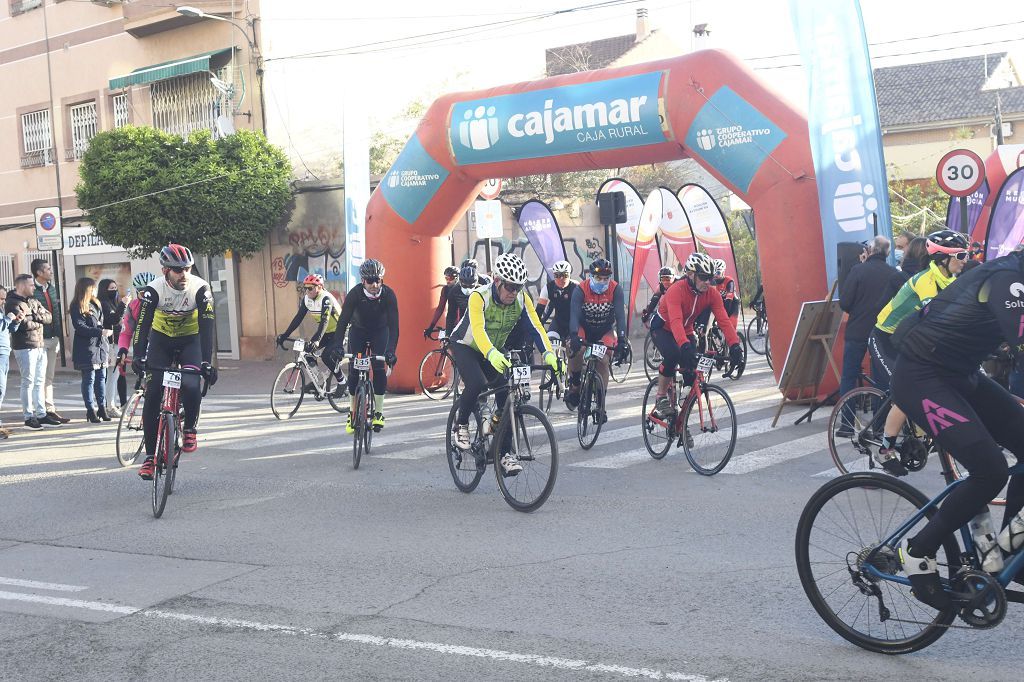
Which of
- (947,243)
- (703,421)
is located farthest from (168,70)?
(947,243)

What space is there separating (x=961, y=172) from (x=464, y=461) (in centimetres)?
1117

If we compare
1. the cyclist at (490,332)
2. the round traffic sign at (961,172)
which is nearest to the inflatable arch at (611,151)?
the round traffic sign at (961,172)

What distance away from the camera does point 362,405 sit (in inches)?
416

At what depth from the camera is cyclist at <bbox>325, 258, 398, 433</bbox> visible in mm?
10953

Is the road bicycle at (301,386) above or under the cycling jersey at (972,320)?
under

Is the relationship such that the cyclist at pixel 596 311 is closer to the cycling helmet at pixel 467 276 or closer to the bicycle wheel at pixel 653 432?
the bicycle wheel at pixel 653 432

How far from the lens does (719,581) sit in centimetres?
587

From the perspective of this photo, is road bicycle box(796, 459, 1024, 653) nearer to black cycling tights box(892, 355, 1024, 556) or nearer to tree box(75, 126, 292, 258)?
black cycling tights box(892, 355, 1024, 556)

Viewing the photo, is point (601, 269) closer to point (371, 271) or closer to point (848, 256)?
point (371, 271)

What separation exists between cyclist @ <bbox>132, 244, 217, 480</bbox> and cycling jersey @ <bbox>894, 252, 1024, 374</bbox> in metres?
5.82

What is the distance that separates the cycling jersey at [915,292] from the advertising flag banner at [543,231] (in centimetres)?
1356

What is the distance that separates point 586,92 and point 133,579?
10.1 metres

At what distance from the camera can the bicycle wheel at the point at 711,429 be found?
30.4 feet

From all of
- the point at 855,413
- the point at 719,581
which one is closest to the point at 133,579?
the point at 719,581
